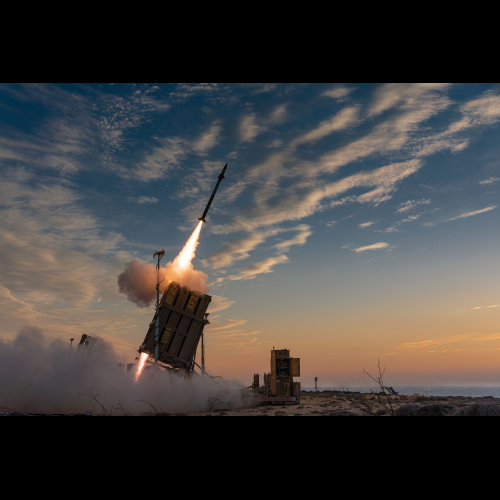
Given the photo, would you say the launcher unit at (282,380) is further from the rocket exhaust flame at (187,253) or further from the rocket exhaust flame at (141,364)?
the rocket exhaust flame at (187,253)

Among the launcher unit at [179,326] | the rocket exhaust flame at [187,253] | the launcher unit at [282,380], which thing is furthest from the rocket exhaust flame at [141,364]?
the launcher unit at [282,380]

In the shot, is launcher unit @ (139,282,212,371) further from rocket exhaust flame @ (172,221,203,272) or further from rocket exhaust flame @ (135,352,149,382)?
rocket exhaust flame @ (172,221,203,272)

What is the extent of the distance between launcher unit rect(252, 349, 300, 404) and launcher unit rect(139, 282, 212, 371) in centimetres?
439

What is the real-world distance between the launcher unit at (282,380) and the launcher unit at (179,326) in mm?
4387

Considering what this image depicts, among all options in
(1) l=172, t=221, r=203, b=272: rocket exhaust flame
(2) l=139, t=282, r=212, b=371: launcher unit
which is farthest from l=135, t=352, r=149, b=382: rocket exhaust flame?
(1) l=172, t=221, r=203, b=272: rocket exhaust flame

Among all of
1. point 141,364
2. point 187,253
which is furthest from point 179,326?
point 187,253

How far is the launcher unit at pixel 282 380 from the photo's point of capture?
20547mm

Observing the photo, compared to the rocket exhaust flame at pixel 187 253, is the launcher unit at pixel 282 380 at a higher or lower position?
lower

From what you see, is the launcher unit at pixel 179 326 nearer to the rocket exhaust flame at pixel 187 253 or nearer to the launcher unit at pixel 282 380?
the rocket exhaust flame at pixel 187 253

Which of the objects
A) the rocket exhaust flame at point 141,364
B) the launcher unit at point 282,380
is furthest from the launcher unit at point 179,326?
the launcher unit at point 282,380

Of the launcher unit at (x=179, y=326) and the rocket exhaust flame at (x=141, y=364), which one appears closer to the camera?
the rocket exhaust flame at (x=141, y=364)
